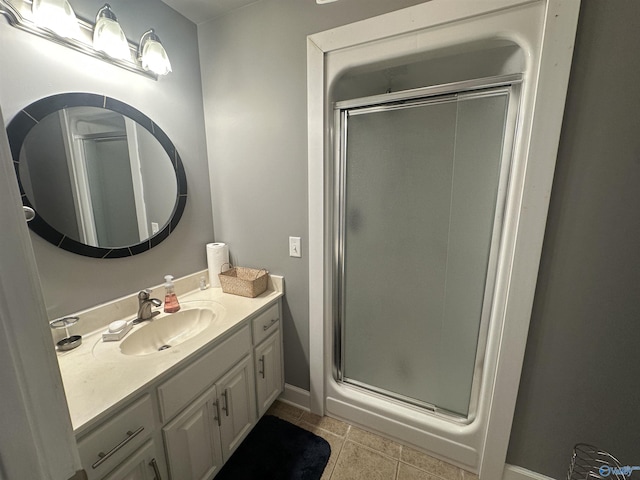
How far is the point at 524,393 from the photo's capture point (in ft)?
3.86

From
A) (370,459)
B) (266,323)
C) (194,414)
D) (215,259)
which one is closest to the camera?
(194,414)

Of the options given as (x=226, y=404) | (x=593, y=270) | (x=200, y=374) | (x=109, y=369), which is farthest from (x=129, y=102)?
(x=593, y=270)

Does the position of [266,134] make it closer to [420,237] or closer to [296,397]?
[420,237]

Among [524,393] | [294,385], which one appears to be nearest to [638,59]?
[524,393]

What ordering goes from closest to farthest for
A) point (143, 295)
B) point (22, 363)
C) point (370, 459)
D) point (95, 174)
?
1. point (22, 363)
2. point (95, 174)
3. point (143, 295)
4. point (370, 459)

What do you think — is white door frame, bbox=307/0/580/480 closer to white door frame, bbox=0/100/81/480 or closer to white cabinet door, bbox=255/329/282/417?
white cabinet door, bbox=255/329/282/417

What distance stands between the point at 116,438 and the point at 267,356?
779 mm

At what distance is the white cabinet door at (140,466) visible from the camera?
0.84 m

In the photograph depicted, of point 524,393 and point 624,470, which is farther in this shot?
point 524,393

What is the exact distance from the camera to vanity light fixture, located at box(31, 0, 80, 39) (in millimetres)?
926

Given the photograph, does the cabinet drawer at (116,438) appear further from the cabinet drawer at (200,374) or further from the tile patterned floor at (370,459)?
the tile patterned floor at (370,459)

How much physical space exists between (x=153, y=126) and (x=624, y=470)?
244cm

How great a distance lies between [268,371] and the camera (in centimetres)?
154

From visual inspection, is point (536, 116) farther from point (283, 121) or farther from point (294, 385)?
point (294, 385)
